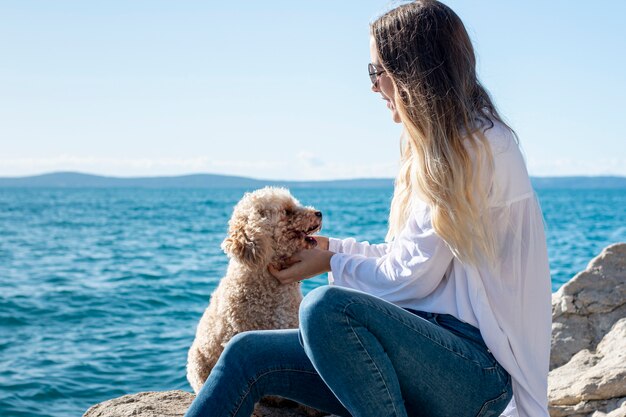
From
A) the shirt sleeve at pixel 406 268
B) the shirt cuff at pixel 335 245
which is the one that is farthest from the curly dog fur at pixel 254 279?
the shirt sleeve at pixel 406 268

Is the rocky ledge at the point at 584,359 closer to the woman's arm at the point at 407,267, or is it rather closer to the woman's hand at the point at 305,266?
the woman's hand at the point at 305,266

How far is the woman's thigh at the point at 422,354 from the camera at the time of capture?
8.51ft

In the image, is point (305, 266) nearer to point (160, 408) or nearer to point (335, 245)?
point (335, 245)

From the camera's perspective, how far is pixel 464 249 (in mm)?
2621

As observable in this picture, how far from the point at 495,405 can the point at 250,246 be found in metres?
1.37

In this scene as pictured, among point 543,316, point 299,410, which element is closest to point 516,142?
point 543,316

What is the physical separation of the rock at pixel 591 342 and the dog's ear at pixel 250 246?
1.82 meters

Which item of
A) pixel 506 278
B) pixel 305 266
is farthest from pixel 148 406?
pixel 506 278

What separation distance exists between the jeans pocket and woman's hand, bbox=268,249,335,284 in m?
0.91

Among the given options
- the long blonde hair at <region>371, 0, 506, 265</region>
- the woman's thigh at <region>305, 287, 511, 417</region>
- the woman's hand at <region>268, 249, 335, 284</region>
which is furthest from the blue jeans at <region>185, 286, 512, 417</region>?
the woman's hand at <region>268, 249, 335, 284</region>

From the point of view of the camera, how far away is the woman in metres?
2.60

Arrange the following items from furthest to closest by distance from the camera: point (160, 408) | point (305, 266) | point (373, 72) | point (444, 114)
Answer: point (160, 408), point (305, 266), point (373, 72), point (444, 114)

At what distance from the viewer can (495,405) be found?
2.73 m

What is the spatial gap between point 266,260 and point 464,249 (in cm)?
119
